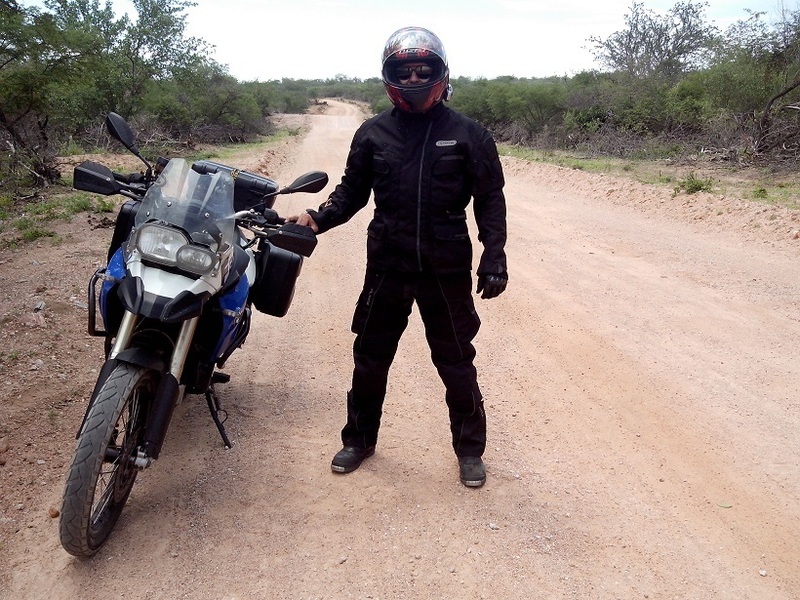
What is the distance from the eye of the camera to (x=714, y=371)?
14.8 ft

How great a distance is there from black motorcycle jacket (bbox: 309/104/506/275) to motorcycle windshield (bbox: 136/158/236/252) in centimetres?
65

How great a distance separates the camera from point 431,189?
2.94 metres

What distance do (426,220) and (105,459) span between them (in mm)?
1587

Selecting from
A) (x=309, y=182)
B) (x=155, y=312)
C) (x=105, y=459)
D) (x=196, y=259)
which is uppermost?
(x=309, y=182)

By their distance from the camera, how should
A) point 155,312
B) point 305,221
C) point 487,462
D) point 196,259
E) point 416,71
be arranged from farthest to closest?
point 487,462 < point 305,221 < point 416,71 < point 196,259 < point 155,312

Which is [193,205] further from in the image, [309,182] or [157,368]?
[157,368]

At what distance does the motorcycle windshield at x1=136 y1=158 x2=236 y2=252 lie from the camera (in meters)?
2.71

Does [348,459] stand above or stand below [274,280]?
below

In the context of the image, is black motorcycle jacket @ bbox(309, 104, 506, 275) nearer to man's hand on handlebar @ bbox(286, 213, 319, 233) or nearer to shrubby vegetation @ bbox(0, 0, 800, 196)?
man's hand on handlebar @ bbox(286, 213, 319, 233)

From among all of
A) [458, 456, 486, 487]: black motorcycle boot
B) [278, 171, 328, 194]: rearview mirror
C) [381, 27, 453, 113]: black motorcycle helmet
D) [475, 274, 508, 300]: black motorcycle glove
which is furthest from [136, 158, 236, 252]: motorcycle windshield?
[458, 456, 486, 487]: black motorcycle boot

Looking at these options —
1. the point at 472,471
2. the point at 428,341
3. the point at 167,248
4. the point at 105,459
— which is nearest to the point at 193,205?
the point at 167,248

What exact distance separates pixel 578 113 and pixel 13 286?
19284 mm

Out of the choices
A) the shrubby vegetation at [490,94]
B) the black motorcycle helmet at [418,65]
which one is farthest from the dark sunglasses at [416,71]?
the shrubby vegetation at [490,94]

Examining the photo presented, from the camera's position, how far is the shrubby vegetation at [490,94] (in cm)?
1014
